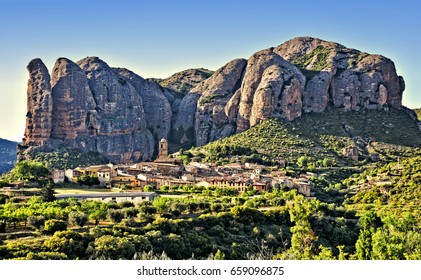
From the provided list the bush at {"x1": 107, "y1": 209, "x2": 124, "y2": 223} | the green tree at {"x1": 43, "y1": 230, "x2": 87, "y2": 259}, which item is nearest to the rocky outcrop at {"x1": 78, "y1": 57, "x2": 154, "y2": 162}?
the bush at {"x1": 107, "y1": 209, "x2": 124, "y2": 223}

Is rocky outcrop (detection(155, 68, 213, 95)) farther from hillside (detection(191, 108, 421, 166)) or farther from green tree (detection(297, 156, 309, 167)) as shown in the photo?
green tree (detection(297, 156, 309, 167))

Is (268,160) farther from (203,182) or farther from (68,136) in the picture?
(68,136)

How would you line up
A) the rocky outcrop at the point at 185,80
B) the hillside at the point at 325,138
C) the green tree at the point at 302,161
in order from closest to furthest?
1. the green tree at the point at 302,161
2. the hillside at the point at 325,138
3. the rocky outcrop at the point at 185,80

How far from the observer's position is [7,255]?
21578mm

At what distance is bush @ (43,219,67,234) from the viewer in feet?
94.6

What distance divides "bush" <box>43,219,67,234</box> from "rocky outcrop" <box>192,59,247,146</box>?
247 ft

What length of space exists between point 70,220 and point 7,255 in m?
9.84

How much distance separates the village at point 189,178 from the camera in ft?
184

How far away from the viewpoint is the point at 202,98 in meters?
114

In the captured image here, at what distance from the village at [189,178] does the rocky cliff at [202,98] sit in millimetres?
29860

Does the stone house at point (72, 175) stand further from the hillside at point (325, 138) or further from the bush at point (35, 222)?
the bush at point (35, 222)

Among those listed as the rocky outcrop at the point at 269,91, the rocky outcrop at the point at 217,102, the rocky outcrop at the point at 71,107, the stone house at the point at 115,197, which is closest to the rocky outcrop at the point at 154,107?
the rocky outcrop at the point at 217,102
